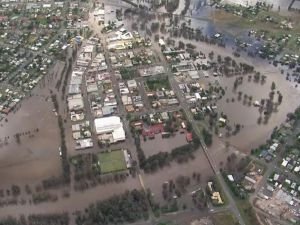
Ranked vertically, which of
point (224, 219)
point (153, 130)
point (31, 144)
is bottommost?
point (224, 219)

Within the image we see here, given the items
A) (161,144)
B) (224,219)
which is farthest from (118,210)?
(161,144)

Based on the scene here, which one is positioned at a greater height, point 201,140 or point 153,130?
point 153,130

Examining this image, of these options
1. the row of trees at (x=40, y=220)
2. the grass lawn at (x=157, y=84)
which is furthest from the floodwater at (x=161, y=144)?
the row of trees at (x=40, y=220)

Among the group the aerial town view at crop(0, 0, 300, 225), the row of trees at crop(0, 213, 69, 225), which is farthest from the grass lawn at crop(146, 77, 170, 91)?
the row of trees at crop(0, 213, 69, 225)

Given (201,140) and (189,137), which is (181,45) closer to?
(189,137)

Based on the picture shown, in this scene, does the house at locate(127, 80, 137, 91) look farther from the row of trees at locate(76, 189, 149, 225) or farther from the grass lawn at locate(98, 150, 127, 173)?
the row of trees at locate(76, 189, 149, 225)

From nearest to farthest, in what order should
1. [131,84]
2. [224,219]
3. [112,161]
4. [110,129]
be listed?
[224,219] < [112,161] < [110,129] < [131,84]

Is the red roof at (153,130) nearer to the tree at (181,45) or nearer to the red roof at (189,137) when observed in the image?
the red roof at (189,137)
